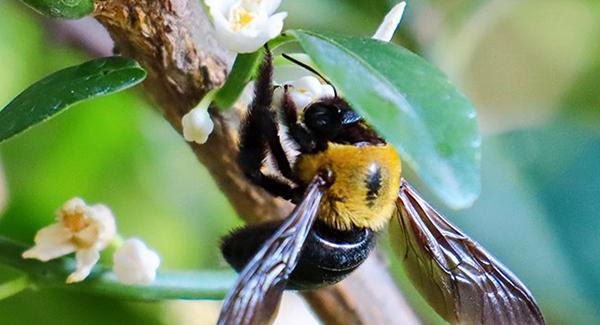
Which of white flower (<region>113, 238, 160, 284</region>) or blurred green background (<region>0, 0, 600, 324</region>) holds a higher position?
white flower (<region>113, 238, 160, 284</region>)

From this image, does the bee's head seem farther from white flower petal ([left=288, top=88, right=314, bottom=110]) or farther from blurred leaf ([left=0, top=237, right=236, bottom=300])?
blurred leaf ([left=0, top=237, right=236, bottom=300])

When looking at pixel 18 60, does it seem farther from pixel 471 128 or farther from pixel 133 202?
pixel 471 128

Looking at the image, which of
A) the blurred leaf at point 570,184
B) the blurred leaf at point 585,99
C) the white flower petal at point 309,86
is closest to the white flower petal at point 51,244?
the white flower petal at point 309,86

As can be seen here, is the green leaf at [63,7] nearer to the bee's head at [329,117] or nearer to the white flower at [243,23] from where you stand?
the white flower at [243,23]

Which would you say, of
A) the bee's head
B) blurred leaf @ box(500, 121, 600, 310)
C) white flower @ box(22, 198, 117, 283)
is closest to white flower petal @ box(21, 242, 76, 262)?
white flower @ box(22, 198, 117, 283)

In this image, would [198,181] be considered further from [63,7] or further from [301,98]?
[63,7]

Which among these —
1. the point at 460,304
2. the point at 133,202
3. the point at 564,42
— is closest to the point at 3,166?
the point at 133,202
